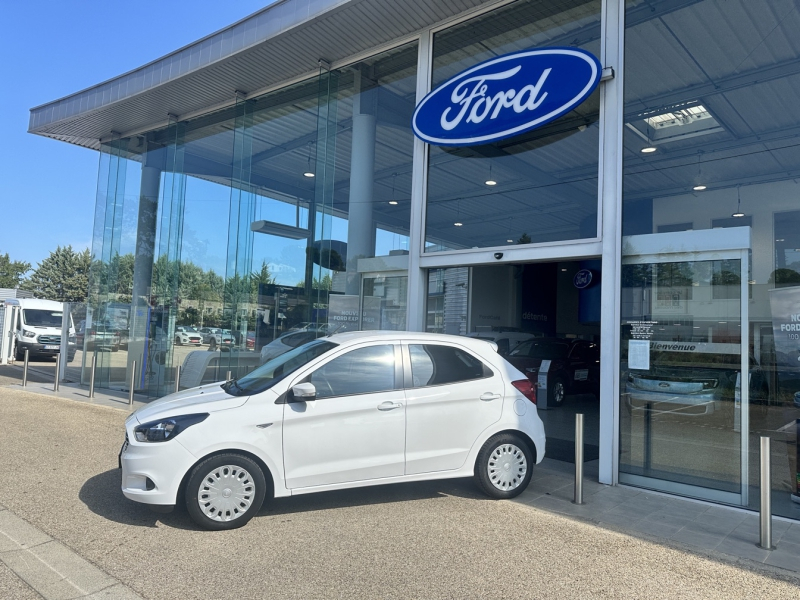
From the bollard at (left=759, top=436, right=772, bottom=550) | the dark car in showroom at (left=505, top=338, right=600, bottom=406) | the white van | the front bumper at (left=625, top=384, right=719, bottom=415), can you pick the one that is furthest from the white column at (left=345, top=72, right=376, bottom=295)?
the white van

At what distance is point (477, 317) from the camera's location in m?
13.8

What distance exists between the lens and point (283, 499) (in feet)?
18.9

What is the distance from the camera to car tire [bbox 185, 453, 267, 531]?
473 cm

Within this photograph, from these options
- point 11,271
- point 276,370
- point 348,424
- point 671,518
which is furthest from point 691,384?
point 11,271

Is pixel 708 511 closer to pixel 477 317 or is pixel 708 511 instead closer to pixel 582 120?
pixel 582 120

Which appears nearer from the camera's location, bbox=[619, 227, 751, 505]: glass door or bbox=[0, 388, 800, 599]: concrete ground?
bbox=[0, 388, 800, 599]: concrete ground

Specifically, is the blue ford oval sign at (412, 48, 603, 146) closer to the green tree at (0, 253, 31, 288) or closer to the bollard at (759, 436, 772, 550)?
the bollard at (759, 436, 772, 550)

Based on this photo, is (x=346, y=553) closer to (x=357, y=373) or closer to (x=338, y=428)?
(x=338, y=428)

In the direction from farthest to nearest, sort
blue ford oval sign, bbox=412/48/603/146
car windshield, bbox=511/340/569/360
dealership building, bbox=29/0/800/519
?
car windshield, bbox=511/340/569/360
blue ford oval sign, bbox=412/48/603/146
dealership building, bbox=29/0/800/519

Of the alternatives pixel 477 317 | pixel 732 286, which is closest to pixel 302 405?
pixel 732 286

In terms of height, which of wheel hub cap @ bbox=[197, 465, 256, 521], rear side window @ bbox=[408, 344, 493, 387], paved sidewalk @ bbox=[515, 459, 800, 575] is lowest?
paved sidewalk @ bbox=[515, 459, 800, 575]

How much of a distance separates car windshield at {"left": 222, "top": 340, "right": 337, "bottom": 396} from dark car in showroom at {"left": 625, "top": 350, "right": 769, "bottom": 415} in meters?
3.80

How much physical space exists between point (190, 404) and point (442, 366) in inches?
94.0

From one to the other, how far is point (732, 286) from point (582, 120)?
2.83 m
